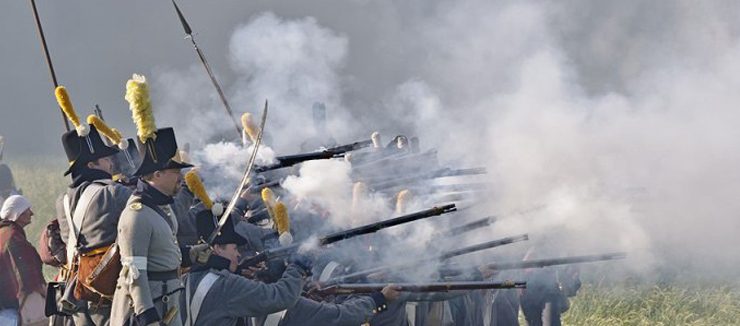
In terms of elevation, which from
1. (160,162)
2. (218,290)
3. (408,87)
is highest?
(408,87)

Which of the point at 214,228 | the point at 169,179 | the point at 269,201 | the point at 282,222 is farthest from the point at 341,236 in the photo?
the point at 169,179

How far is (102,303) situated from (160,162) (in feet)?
3.09

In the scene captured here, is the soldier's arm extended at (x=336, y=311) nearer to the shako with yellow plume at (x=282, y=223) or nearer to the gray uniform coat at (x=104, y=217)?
the shako with yellow plume at (x=282, y=223)

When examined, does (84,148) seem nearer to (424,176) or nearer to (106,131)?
(106,131)

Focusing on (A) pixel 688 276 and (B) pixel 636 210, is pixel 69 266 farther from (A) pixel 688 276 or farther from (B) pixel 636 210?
(A) pixel 688 276

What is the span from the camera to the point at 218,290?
693cm

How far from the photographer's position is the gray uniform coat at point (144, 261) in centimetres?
662

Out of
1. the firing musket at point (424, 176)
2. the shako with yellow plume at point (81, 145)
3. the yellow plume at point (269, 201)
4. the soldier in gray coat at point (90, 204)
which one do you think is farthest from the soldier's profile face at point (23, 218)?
the firing musket at point (424, 176)

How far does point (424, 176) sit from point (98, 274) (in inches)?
161

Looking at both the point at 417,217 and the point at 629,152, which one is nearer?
the point at 417,217

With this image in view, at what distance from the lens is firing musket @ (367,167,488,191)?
10.2 meters

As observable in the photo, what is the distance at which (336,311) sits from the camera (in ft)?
25.2

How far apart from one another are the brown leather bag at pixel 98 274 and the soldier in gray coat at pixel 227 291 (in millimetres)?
407

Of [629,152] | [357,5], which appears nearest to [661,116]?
[629,152]
